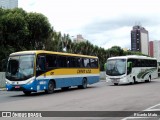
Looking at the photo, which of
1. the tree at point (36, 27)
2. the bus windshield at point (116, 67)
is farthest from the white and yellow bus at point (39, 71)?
the tree at point (36, 27)

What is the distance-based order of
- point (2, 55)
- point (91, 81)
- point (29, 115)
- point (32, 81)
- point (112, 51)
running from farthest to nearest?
point (112, 51) → point (2, 55) → point (91, 81) → point (32, 81) → point (29, 115)

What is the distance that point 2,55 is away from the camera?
47.0 m

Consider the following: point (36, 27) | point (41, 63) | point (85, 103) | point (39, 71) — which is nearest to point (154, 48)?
point (36, 27)

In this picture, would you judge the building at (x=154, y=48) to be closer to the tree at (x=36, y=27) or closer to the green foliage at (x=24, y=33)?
the green foliage at (x=24, y=33)

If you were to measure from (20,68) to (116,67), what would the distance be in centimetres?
1502

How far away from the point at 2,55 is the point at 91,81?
60.4 ft

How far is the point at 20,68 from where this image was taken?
75.2ft

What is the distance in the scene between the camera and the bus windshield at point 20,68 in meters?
22.7

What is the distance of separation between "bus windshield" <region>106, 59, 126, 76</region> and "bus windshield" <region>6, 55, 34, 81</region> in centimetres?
1445

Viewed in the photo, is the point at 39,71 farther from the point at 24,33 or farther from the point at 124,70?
the point at 24,33

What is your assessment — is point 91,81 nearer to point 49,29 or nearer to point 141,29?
point 49,29

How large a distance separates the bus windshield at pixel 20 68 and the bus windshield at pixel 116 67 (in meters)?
14.4

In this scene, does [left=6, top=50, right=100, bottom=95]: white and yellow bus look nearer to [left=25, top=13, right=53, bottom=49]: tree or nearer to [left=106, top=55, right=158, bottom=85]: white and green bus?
[left=106, top=55, right=158, bottom=85]: white and green bus

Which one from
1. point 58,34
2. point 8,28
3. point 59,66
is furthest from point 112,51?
point 59,66
